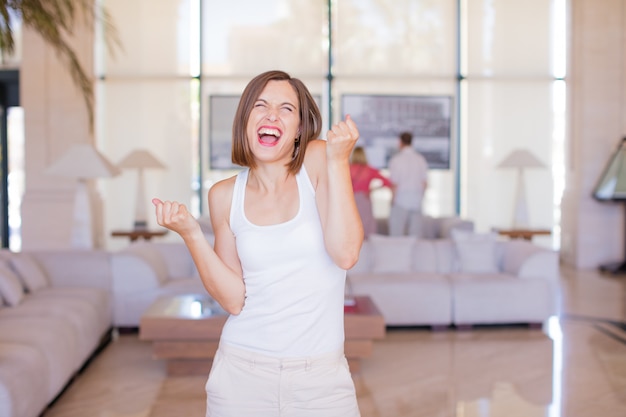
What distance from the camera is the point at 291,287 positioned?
1562mm

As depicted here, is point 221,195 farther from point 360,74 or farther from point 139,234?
point 360,74

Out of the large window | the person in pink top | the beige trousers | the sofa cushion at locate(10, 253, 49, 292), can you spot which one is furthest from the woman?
the large window

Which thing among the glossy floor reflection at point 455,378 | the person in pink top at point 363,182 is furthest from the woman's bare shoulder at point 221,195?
the person in pink top at point 363,182

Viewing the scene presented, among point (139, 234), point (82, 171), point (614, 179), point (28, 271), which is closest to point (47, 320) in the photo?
point (28, 271)

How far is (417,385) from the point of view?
4445 mm

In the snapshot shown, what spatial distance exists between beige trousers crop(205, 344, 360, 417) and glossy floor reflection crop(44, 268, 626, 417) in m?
2.45

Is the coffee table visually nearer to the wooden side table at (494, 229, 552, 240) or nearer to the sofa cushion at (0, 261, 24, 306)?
the sofa cushion at (0, 261, 24, 306)

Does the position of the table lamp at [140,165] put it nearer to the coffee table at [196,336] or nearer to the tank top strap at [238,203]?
the coffee table at [196,336]

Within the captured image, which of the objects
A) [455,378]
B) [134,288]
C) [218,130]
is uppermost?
[218,130]

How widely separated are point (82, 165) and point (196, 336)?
2926 mm

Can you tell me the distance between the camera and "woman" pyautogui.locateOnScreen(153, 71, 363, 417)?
1.56 m

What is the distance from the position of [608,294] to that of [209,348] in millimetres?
5007

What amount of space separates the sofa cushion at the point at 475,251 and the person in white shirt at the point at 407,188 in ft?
7.54

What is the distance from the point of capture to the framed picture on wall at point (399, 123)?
10969 millimetres
